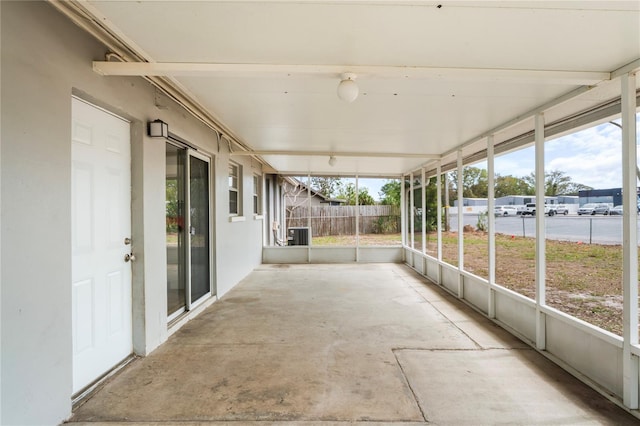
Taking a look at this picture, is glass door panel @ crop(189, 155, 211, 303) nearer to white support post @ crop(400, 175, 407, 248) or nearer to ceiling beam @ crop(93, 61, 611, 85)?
ceiling beam @ crop(93, 61, 611, 85)

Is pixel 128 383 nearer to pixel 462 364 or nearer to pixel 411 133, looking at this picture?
pixel 462 364

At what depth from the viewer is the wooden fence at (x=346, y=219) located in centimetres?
928

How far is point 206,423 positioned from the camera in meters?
1.95

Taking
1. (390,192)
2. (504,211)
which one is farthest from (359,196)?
(504,211)

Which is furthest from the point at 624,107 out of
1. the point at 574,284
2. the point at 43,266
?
the point at 43,266

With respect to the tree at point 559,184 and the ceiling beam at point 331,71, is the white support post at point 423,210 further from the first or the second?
the ceiling beam at point 331,71

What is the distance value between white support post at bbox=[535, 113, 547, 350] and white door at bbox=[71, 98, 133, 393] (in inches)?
156

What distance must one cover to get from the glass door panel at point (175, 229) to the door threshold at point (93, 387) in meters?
0.87

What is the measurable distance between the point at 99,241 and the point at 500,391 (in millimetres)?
3333

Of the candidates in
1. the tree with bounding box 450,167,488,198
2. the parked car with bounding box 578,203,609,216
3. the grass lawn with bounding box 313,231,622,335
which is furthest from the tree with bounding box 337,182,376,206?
the parked car with bounding box 578,203,609,216

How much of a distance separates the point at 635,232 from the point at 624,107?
0.93m

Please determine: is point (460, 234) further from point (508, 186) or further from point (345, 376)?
point (345, 376)

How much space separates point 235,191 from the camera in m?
6.07

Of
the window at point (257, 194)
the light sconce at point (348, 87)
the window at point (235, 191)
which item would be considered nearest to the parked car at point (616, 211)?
the light sconce at point (348, 87)
